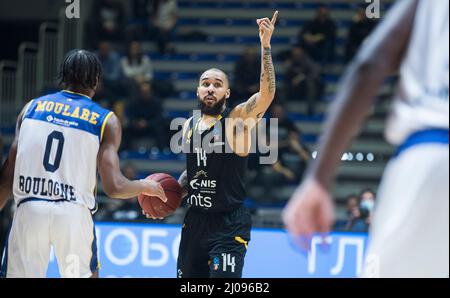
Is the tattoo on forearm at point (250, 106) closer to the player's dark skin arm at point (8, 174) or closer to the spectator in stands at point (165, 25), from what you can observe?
the player's dark skin arm at point (8, 174)

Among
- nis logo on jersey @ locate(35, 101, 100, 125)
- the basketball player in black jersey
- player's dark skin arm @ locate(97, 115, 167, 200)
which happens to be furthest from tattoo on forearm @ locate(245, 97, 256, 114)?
nis logo on jersey @ locate(35, 101, 100, 125)

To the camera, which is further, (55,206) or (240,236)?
(240,236)

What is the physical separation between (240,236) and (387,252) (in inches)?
146

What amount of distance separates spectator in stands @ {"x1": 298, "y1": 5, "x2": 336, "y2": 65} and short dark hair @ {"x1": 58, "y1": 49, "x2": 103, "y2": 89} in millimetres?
8809

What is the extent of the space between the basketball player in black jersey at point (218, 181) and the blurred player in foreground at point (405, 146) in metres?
3.57

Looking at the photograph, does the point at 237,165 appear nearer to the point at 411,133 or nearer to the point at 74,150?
the point at 74,150

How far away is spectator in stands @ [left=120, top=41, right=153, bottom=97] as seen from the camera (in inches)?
560

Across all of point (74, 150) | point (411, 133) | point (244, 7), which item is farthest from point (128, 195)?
point (244, 7)

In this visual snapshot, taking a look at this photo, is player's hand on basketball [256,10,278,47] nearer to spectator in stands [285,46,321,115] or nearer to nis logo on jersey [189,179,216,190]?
nis logo on jersey [189,179,216,190]

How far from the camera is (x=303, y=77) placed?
13898 mm

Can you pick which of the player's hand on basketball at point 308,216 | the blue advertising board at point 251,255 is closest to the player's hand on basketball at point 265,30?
the blue advertising board at point 251,255

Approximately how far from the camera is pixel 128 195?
5711 mm

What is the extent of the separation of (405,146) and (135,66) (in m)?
11.9
